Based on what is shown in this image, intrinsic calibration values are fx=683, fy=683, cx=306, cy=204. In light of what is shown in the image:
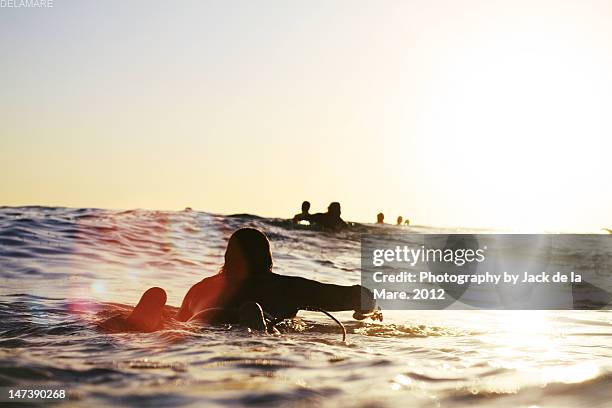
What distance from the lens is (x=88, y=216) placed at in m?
28.7

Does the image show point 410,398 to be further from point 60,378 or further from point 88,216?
point 88,216

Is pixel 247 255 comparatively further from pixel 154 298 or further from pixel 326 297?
pixel 154 298

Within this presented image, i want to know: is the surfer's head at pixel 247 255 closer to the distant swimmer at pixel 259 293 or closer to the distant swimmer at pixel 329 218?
the distant swimmer at pixel 259 293

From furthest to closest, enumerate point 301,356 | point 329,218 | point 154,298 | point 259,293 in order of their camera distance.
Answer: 1. point 329,218
2. point 259,293
3. point 154,298
4. point 301,356

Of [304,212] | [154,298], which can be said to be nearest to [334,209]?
[304,212]

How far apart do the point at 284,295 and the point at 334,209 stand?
1948cm

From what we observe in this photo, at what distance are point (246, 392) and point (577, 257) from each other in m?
27.9

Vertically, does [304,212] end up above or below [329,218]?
above

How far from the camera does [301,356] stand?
6168 millimetres

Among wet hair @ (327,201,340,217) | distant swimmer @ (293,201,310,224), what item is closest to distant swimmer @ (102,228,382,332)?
distant swimmer @ (293,201,310,224)

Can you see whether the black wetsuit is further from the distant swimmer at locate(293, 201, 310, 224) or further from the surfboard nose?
the distant swimmer at locate(293, 201, 310, 224)

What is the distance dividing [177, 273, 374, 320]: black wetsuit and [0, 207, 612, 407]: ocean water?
1.22 feet

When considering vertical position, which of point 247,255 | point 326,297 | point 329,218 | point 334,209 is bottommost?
point 326,297

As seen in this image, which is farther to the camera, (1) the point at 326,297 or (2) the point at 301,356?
(1) the point at 326,297
